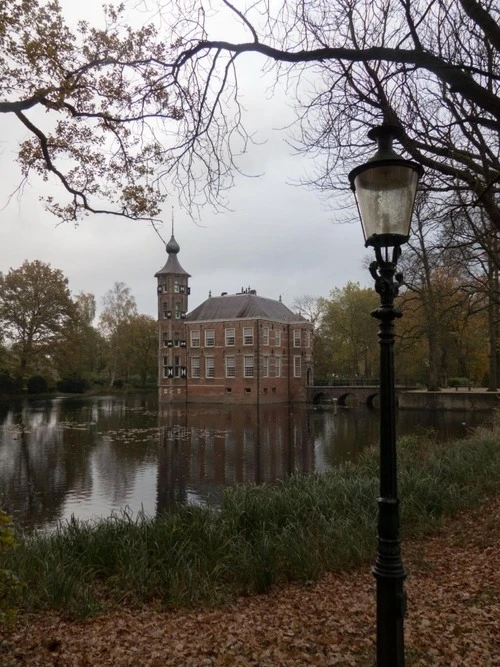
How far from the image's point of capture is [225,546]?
21.7ft

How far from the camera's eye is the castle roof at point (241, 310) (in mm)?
47094

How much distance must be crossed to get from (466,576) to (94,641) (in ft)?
11.7

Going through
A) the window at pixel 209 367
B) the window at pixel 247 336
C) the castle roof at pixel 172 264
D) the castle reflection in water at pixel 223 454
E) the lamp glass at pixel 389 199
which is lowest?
the castle reflection in water at pixel 223 454

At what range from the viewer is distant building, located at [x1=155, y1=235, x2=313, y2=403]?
1820 inches

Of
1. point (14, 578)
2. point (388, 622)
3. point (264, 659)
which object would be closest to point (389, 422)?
point (388, 622)

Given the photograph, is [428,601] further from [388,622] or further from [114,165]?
[114,165]

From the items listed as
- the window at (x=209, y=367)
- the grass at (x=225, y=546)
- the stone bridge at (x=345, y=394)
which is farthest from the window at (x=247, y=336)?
the grass at (x=225, y=546)

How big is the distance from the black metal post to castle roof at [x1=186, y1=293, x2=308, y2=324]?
42642 millimetres

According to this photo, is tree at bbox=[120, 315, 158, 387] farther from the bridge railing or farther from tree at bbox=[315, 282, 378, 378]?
the bridge railing

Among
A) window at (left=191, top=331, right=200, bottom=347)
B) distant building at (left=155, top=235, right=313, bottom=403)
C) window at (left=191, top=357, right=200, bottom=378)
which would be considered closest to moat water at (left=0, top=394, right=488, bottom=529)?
distant building at (left=155, top=235, right=313, bottom=403)

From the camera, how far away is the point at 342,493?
845cm

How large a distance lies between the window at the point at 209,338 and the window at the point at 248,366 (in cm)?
389

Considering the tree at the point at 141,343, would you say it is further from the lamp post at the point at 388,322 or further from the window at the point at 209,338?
the lamp post at the point at 388,322

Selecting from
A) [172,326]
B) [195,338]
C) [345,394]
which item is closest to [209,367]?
[195,338]
